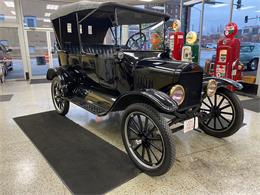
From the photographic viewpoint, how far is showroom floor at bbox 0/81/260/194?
1.82 metres

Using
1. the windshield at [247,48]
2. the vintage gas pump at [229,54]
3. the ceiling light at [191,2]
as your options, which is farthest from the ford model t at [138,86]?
the windshield at [247,48]

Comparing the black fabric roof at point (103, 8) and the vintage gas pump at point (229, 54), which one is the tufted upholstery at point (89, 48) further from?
the vintage gas pump at point (229, 54)

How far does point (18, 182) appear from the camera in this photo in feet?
Answer: 6.26

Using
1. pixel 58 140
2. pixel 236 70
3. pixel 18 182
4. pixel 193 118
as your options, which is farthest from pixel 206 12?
pixel 18 182

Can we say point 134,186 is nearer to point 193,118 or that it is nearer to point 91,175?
point 91,175

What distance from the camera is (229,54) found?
16.4 feet

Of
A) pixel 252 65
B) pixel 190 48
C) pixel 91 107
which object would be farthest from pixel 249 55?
pixel 91 107

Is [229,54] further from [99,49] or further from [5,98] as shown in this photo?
[5,98]

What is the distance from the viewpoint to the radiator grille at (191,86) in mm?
2183

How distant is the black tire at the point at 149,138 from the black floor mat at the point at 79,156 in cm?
17

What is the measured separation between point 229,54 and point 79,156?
449cm

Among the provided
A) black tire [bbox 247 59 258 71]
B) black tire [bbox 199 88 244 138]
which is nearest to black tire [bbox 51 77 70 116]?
black tire [bbox 199 88 244 138]

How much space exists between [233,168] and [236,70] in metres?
3.80

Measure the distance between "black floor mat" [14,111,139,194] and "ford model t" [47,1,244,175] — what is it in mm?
259
